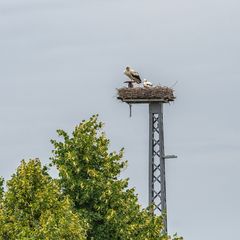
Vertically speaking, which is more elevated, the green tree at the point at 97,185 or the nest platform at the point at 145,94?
the nest platform at the point at 145,94

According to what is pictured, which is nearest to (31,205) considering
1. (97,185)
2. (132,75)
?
(97,185)

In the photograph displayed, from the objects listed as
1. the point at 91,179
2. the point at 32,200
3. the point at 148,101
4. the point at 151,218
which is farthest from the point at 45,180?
the point at 148,101

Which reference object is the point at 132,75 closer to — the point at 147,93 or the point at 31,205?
the point at 147,93

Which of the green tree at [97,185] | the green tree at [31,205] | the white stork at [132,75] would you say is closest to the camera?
the green tree at [31,205]

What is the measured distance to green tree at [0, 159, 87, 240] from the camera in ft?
159

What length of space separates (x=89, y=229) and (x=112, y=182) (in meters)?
1.96

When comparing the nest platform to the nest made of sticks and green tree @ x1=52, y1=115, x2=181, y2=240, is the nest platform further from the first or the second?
green tree @ x1=52, y1=115, x2=181, y2=240

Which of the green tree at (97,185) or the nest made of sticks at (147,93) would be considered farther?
the nest made of sticks at (147,93)

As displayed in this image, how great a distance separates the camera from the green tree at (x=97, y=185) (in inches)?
2156

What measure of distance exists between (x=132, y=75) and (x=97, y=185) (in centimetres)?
1303

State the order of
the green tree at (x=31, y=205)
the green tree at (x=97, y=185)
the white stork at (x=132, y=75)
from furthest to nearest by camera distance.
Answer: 1. the white stork at (x=132, y=75)
2. the green tree at (x=97, y=185)
3. the green tree at (x=31, y=205)

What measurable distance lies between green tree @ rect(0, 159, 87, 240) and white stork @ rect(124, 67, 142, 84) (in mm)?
16535

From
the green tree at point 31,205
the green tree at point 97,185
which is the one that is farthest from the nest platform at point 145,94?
the green tree at point 31,205

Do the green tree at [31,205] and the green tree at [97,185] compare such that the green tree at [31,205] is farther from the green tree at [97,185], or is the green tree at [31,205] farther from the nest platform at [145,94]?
the nest platform at [145,94]
